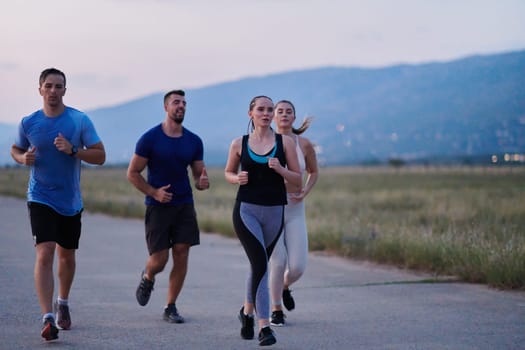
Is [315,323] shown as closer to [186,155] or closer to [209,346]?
[209,346]

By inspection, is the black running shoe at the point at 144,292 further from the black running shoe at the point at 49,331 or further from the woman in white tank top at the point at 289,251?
the black running shoe at the point at 49,331

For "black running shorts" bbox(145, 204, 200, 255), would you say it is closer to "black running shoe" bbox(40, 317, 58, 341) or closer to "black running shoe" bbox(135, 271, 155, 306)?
"black running shoe" bbox(135, 271, 155, 306)

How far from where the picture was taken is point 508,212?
25578mm

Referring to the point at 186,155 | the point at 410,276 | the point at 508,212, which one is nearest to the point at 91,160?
the point at 186,155

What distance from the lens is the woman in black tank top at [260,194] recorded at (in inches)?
285

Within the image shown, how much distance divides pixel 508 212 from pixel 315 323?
60.8 ft

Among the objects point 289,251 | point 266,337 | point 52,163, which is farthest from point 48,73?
point 266,337

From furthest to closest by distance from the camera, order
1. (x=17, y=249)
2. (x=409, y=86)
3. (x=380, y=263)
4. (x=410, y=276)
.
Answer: (x=409, y=86) → (x=17, y=249) → (x=380, y=263) → (x=410, y=276)

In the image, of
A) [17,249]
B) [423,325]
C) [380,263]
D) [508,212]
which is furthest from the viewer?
[508,212]

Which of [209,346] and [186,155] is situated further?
[186,155]

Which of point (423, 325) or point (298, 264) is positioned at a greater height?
point (298, 264)

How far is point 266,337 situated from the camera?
6.93m

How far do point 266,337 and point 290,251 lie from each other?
1.50m

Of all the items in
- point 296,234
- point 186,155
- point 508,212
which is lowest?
point 508,212
